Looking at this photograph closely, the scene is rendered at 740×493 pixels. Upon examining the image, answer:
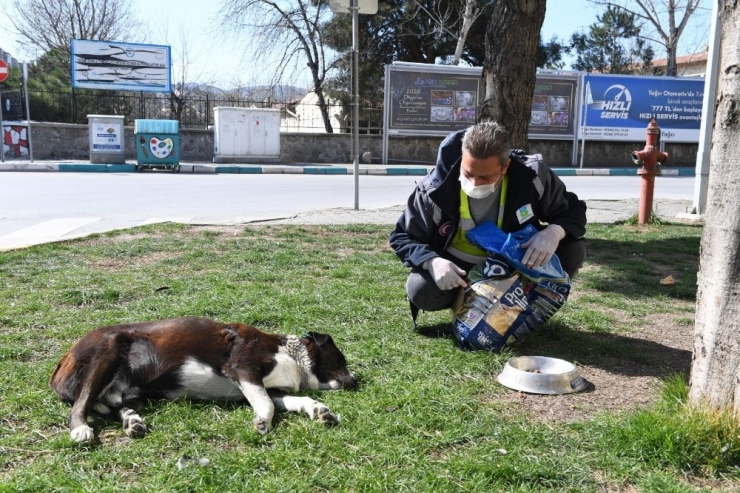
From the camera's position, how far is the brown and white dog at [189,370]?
3193mm

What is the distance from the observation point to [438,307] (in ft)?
14.5

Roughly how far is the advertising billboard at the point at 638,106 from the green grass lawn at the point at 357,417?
21140 millimetres

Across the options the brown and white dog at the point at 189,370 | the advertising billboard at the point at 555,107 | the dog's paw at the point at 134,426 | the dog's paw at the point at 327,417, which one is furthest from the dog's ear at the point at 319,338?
the advertising billboard at the point at 555,107

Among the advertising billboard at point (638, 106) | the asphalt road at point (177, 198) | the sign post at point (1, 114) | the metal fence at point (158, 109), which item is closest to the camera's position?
the asphalt road at point (177, 198)

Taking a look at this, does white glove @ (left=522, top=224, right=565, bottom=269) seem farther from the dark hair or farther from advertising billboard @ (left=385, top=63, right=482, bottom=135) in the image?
advertising billboard @ (left=385, top=63, right=482, bottom=135)

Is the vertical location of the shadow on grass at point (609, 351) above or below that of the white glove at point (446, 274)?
below

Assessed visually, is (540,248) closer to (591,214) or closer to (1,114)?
(591,214)

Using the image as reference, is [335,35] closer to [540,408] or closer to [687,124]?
[687,124]

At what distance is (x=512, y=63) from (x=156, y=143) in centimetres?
1488

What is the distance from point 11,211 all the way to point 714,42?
35.1 ft

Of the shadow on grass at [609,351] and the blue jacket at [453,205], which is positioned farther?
the blue jacket at [453,205]

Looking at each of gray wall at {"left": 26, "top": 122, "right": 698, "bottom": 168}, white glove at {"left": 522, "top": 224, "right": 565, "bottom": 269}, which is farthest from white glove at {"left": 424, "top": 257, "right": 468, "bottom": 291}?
gray wall at {"left": 26, "top": 122, "right": 698, "bottom": 168}

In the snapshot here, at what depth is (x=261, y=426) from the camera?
307 centimetres

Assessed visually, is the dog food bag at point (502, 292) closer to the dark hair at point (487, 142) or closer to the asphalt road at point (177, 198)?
the dark hair at point (487, 142)
